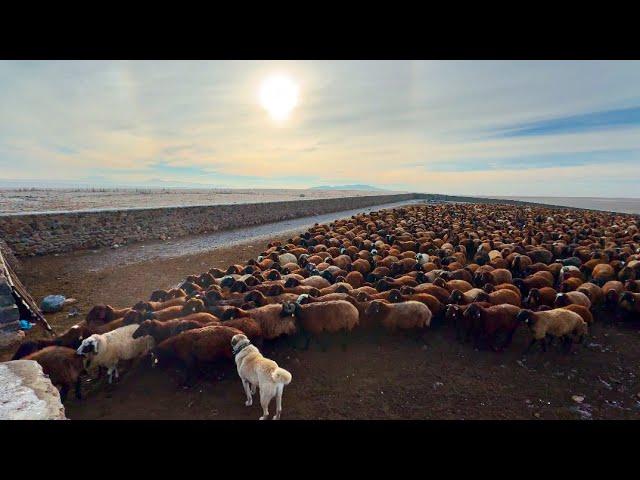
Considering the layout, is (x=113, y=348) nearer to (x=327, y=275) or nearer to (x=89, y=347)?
(x=89, y=347)

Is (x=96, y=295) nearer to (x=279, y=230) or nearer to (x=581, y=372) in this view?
(x=581, y=372)

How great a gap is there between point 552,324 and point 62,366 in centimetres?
1033

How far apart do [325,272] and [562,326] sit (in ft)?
22.6

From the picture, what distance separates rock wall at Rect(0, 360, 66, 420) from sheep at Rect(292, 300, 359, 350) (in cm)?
467

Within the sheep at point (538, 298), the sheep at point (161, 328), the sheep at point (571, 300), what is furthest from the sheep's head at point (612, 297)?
the sheep at point (161, 328)

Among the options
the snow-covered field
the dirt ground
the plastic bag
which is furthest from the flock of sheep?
the snow-covered field

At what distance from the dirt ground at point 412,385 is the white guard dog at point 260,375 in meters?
0.40

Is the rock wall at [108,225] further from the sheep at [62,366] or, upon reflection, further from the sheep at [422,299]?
the sheep at [422,299]

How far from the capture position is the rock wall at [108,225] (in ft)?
50.7

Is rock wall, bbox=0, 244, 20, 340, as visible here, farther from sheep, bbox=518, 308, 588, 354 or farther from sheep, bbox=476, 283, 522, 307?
sheep, bbox=518, 308, 588, 354

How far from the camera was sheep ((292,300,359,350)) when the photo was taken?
8.05 meters

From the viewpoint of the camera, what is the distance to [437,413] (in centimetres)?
592
